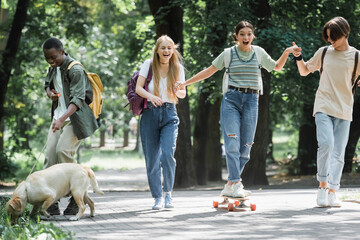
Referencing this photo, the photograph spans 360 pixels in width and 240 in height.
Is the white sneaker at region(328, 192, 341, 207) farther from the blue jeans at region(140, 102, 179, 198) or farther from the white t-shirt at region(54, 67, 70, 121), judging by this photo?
the white t-shirt at region(54, 67, 70, 121)

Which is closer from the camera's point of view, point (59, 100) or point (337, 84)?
point (59, 100)

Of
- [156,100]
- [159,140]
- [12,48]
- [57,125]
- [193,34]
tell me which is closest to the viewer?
[57,125]

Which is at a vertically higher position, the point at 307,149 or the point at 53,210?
the point at 307,149

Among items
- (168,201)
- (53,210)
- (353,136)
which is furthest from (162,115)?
(353,136)

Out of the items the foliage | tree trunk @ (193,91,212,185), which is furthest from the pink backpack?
tree trunk @ (193,91,212,185)

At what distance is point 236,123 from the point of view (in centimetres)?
783

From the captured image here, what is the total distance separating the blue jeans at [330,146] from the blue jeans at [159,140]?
5.61ft

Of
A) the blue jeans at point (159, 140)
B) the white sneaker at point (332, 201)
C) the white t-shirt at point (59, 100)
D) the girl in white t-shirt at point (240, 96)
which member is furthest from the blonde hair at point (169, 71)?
the white sneaker at point (332, 201)

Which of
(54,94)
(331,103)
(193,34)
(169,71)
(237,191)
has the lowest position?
(237,191)

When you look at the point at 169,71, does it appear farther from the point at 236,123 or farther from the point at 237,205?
the point at 237,205

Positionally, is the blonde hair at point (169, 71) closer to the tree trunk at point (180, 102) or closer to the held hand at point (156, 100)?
the held hand at point (156, 100)

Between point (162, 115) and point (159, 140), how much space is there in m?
0.35

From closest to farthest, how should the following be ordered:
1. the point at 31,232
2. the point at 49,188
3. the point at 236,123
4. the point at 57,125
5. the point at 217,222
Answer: the point at 31,232 < the point at 217,222 < the point at 49,188 < the point at 57,125 < the point at 236,123

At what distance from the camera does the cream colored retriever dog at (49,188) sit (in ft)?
22.5
